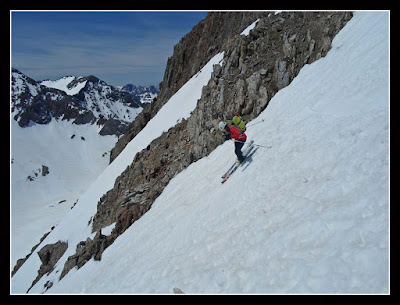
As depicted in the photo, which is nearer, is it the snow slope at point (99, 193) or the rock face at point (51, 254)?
the rock face at point (51, 254)

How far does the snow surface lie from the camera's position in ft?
17.5

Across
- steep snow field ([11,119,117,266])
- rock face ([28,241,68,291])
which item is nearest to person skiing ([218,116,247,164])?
rock face ([28,241,68,291])

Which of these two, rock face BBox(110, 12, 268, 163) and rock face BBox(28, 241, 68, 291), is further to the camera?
rock face BBox(110, 12, 268, 163)

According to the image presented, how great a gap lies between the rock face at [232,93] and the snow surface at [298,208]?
1375mm

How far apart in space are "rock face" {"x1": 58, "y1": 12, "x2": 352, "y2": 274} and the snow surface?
138 centimetres

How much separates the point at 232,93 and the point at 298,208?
13445mm

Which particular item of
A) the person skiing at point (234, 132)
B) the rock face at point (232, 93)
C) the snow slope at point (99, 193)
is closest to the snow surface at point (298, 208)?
the person skiing at point (234, 132)

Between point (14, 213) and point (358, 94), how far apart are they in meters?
153

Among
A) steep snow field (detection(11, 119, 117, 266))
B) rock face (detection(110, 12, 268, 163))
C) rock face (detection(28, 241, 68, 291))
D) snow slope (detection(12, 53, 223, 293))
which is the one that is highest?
rock face (detection(110, 12, 268, 163))

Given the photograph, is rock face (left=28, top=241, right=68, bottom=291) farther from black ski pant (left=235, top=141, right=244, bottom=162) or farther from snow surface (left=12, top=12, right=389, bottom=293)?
black ski pant (left=235, top=141, right=244, bottom=162)

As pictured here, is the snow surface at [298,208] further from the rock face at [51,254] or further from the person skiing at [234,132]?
the rock face at [51,254]

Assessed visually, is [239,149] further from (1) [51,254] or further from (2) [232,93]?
(1) [51,254]

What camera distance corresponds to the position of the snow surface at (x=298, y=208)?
17.5 feet

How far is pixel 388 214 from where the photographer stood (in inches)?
211
